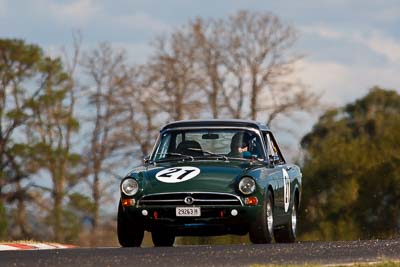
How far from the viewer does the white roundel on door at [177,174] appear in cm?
1619

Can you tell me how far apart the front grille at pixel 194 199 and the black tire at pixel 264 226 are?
1.14ft

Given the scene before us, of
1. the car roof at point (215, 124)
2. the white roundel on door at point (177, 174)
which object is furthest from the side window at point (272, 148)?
the white roundel on door at point (177, 174)

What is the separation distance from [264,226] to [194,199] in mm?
954

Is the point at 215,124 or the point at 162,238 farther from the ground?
the point at 215,124

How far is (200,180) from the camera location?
1620 centimetres

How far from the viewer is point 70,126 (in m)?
55.3

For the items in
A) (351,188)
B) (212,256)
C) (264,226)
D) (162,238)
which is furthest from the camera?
(351,188)

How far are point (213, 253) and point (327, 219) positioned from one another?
3713cm

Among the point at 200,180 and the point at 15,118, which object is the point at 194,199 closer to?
the point at 200,180

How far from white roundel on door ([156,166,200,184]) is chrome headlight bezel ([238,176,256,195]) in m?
0.55

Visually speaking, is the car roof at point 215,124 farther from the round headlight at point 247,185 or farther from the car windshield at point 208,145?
the round headlight at point 247,185

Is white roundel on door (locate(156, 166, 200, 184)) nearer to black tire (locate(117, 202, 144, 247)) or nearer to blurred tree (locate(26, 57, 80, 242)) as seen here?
black tire (locate(117, 202, 144, 247))

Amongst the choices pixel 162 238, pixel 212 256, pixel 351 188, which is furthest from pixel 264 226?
pixel 351 188

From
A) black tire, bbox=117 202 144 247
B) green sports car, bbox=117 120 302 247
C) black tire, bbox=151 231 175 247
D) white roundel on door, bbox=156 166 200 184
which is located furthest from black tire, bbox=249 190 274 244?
black tire, bbox=151 231 175 247
